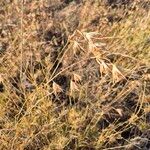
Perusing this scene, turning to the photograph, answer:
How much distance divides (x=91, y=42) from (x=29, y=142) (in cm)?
102

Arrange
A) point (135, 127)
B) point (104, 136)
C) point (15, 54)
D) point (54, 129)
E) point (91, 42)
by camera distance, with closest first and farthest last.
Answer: point (91, 42) < point (54, 129) < point (104, 136) < point (135, 127) < point (15, 54)

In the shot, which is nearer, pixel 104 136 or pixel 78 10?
pixel 104 136

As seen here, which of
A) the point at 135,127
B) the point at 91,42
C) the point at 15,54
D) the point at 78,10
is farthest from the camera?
the point at 78,10

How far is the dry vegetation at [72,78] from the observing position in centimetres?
223

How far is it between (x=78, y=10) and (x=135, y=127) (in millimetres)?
1202

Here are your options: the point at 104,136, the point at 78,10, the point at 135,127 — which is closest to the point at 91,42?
the point at 104,136

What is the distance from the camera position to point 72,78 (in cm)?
264

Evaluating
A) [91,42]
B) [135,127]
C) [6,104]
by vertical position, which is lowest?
[135,127]

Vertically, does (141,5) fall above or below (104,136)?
above

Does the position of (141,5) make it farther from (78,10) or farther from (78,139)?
(78,139)

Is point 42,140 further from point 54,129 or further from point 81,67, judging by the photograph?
point 81,67

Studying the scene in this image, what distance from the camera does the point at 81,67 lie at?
2.80 metres

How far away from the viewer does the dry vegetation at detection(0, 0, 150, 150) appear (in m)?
2.23

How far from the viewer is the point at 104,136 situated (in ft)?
7.62
